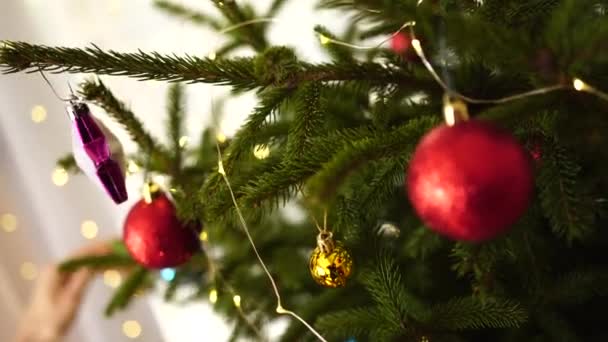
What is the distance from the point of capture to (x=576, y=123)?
461 mm

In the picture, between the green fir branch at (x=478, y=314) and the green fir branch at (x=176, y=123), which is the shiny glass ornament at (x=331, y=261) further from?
the green fir branch at (x=176, y=123)

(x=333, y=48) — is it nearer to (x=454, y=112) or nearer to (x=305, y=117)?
(x=305, y=117)

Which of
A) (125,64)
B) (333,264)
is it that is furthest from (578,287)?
(125,64)

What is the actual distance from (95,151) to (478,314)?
0.40 metres

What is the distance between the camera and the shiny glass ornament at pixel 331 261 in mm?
536

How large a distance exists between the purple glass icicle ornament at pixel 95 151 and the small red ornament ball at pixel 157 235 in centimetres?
4

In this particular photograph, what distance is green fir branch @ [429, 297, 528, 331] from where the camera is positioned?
1.67 feet

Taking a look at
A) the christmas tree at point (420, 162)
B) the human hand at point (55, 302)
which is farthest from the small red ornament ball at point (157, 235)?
the human hand at point (55, 302)

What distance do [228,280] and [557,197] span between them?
1.60 feet

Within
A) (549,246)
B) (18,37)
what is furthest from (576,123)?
(18,37)

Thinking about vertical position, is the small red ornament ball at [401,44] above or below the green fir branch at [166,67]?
below

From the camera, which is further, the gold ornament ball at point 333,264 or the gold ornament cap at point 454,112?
the gold ornament ball at point 333,264

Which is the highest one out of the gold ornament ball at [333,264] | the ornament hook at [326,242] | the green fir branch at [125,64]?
the green fir branch at [125,64]

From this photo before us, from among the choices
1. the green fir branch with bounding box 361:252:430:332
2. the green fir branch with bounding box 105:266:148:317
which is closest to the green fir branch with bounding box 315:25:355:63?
the green fir branch with bounding box 361:252:430:332
